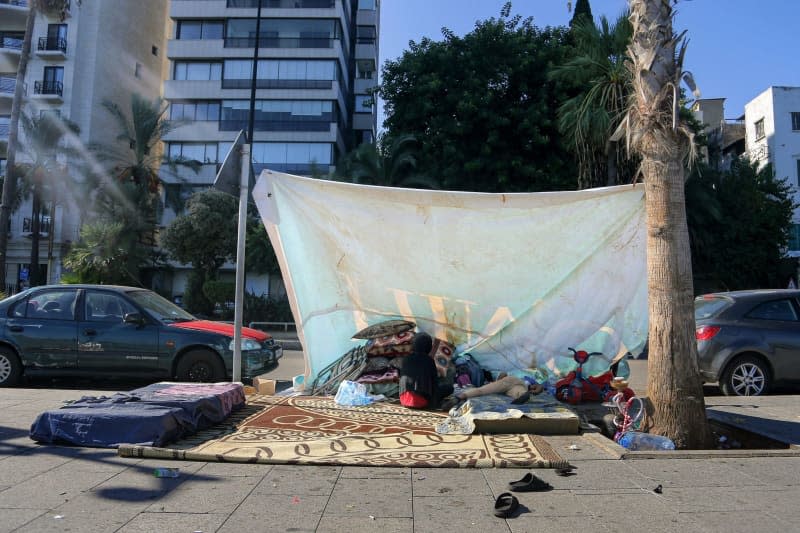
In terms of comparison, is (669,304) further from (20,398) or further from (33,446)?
(20,398)

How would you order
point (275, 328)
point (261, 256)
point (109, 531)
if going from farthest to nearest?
1. point (261, 256)
2. point (275, 328)
3. point (109, 531)

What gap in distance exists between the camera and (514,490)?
13.6ft

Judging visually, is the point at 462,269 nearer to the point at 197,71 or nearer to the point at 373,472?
the point at 373,472

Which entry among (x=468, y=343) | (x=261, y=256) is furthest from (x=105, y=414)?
(x=261, y=256)

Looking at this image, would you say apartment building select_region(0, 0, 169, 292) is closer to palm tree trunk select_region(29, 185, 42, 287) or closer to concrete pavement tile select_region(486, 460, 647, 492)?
palm tree trunk select_region(29, 185, 42, 287)

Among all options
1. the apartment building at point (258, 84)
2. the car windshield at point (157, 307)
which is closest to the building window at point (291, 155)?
the apartment building at point (258, 84)

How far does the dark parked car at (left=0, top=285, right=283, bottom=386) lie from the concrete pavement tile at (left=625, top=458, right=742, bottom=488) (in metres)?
5.82

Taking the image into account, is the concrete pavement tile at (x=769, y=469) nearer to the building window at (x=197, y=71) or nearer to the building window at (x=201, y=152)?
the building window at (x=201, y=152)

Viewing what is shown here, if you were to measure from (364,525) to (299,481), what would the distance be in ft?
3.14

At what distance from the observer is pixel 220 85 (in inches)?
1532

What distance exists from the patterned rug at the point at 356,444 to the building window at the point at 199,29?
38805 mm

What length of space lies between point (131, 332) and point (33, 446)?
3.71m

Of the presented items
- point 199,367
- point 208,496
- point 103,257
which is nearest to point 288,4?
point 103,257

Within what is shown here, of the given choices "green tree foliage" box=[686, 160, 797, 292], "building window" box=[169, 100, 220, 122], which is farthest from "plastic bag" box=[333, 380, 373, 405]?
"building window" box=[169, 100, 220, 122]
